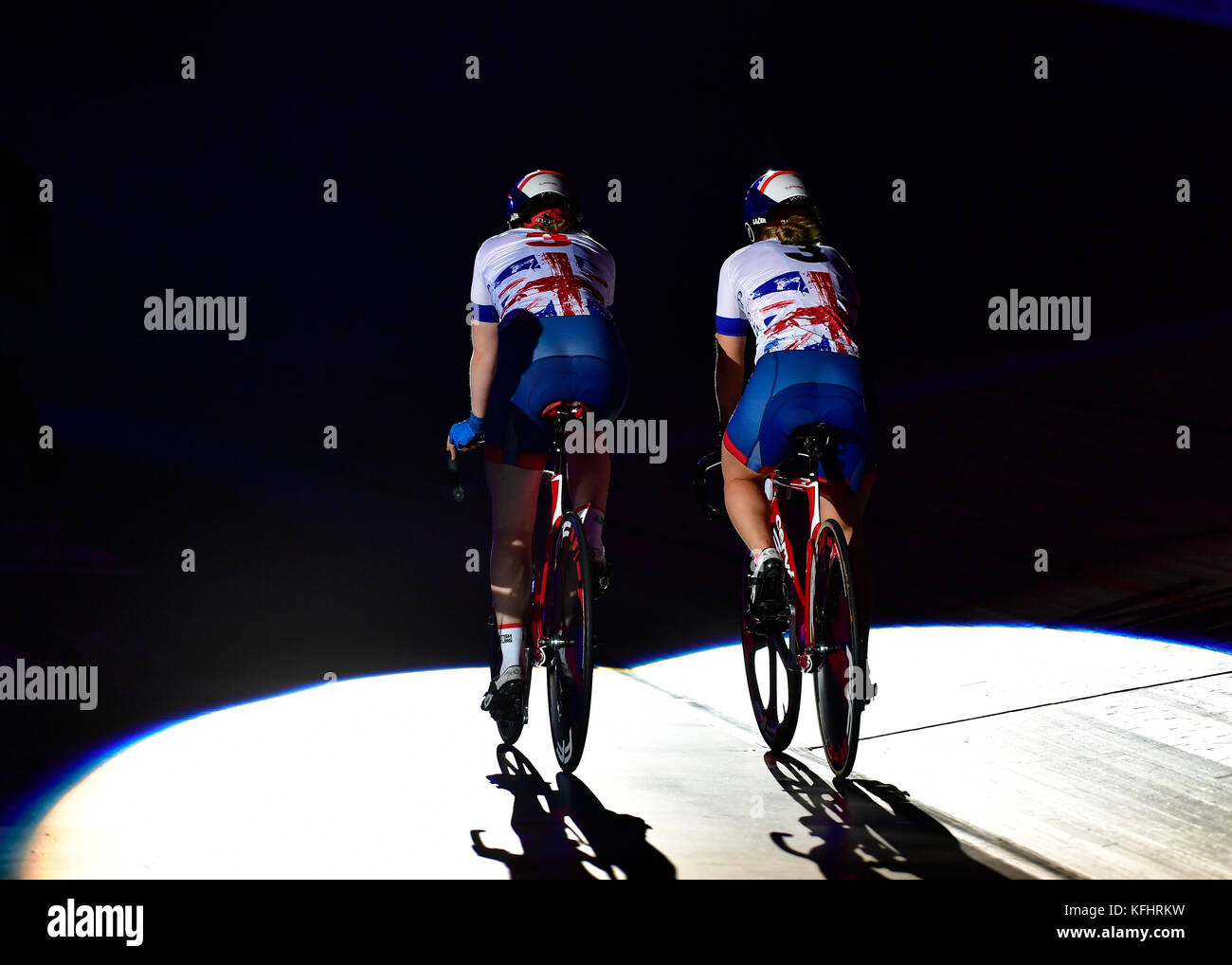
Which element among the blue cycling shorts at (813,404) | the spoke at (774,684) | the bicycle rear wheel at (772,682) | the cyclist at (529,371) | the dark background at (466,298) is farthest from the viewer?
the dark background at (466,298)

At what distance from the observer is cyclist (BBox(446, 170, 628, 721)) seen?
452 centimetres

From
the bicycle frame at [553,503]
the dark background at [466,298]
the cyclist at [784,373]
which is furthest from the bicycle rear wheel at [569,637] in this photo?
the dark background at [466,298]

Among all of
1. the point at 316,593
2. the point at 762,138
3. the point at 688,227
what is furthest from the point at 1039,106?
the point at 316,593

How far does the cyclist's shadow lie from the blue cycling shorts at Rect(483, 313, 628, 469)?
38.8 inches

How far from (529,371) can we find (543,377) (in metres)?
0.06

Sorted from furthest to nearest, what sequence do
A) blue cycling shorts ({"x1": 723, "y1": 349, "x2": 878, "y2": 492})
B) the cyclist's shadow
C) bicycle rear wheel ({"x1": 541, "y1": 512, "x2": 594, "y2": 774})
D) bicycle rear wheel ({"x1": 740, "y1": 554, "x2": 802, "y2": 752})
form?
bicycle rear wheel ({"x1": 740, "y1": 554, "x2": 802, "y2": 752}), blue cycling shorts ({"x1": 723, "y1": 349, "x2": 878, "y2": 492}), bicycle rear wheel ({"x1": 541, "y1": 512, "x2": 594, "y2": 774}), the cyclist's shadow

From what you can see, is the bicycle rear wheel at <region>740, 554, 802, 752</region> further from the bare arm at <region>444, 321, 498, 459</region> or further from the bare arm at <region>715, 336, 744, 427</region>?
the bare arm at <region>444, 321, 498, 459</region>

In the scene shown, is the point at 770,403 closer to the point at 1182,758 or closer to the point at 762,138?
the point at 1182,758

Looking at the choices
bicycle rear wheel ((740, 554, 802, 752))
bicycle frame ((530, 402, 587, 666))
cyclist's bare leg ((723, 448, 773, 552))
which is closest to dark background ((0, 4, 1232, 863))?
bicycle rear wheel ((740, 554, 802, 752))

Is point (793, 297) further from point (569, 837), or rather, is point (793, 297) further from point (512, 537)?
point (569, 837)

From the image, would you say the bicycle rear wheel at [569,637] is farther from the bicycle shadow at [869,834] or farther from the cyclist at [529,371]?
the bicycle shadow at [869,834]

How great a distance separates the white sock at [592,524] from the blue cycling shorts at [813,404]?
1.80 ft

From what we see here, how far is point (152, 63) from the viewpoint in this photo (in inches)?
450

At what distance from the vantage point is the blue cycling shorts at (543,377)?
177 inches
